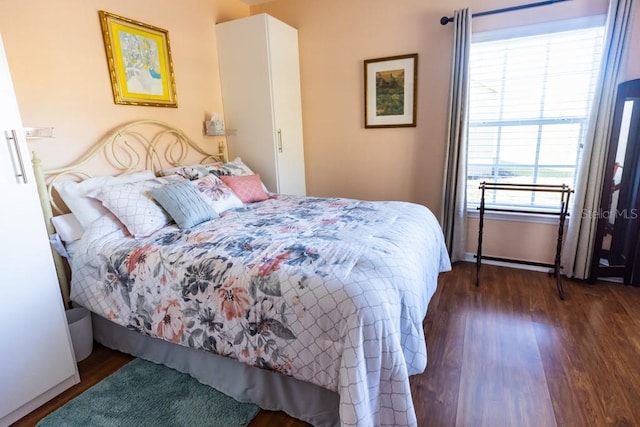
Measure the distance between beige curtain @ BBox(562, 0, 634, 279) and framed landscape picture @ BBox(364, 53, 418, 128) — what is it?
137cm

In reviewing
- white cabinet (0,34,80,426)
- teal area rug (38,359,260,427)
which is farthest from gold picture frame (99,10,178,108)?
teal area rug (38,359,260,427)

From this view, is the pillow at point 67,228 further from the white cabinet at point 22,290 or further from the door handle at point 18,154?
the door handle at point 18,154

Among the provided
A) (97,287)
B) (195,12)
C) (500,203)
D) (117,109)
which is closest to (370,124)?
(500,203)

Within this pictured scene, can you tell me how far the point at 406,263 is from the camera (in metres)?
1.58

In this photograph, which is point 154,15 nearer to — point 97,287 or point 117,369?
point 97,287

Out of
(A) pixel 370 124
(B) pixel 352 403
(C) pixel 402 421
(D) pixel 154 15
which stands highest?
(D) pixel 154 15

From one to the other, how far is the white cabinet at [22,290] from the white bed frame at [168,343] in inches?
16.1

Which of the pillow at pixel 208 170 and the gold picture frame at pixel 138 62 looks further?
the pillow at pixel 208 170

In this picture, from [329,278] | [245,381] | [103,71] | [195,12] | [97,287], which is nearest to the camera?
[329,278]

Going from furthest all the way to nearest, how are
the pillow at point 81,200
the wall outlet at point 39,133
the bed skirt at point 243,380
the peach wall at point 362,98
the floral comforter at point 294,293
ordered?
1. the peach wall at point 362,98
2. the pillow at point 81,200
3. the wall outlet at point 39,133
4. the bed skirt at point 243,380
5. the floral comforter at point 294,293

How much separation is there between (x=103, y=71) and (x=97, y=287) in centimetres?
152

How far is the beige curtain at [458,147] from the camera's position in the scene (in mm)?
2895

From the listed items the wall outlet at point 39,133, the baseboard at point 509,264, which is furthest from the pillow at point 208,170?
the baseboard at point 509,264

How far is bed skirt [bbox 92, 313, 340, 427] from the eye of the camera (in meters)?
1.51
